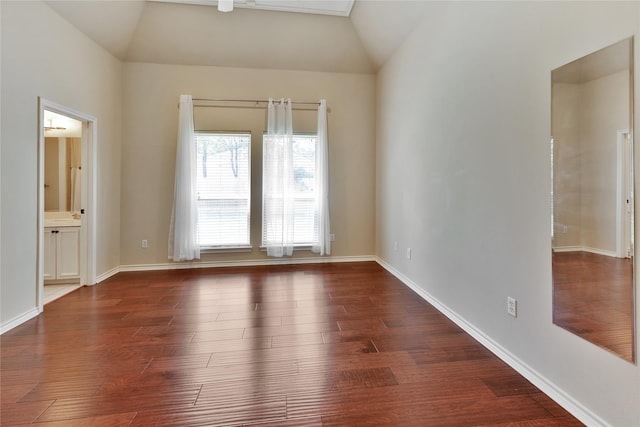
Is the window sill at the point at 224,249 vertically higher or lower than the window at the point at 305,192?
lower

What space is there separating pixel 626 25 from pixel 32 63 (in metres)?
4.28

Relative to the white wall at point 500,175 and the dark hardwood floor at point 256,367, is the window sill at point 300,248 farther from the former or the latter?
the white wall at point 500,175

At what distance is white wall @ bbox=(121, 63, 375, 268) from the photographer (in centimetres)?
449

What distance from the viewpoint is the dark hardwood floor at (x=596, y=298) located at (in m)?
1.38

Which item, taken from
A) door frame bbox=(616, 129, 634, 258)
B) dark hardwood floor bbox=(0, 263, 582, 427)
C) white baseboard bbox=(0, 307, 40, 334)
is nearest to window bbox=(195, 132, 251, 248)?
dark hardwood floor bbox=(0, 263, 582, 427)

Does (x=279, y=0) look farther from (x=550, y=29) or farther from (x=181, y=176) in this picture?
(x=550, y=29)

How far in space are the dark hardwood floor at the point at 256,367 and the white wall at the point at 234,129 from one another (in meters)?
1.45

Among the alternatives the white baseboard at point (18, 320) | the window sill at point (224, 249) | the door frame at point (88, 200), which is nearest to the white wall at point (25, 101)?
the white baseboard at point (18, 320)

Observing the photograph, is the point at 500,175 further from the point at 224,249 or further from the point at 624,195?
the point at 224,249

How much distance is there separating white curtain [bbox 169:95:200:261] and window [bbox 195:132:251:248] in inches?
5.1

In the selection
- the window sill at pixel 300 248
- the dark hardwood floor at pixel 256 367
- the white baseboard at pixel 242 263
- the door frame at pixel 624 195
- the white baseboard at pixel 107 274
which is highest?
the door frame at pixel 624 195

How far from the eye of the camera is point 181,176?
4.39 meters

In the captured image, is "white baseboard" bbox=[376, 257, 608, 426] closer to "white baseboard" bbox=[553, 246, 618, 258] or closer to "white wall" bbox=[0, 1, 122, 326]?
"white baseboard" bbox=[553, 246, 618, 258]

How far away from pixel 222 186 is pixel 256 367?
3.17 meters
